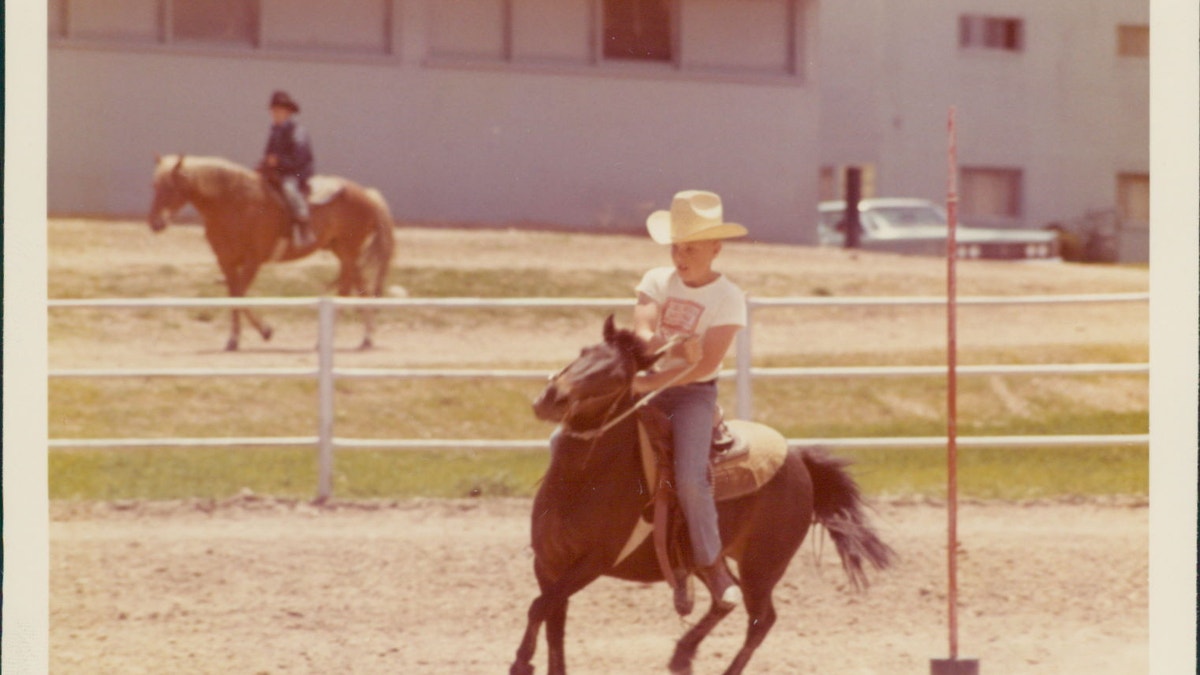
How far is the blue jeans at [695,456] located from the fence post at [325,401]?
5.42 metres

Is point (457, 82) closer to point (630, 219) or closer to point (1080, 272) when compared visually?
point (630, 219)

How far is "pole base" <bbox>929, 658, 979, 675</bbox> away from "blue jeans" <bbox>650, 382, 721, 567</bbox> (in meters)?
1.27

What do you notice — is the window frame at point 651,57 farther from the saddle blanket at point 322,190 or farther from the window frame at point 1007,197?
the window frame at point 1007,197

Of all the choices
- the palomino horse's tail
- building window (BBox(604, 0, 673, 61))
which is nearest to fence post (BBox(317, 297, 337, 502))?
the palomino horse's tail

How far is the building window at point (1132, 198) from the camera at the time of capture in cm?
3550

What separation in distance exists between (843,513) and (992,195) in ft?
96.9

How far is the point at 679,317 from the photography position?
6.73 metres

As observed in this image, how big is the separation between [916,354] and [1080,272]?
883 centimetres

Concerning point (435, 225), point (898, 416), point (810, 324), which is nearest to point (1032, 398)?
point (898, 416)

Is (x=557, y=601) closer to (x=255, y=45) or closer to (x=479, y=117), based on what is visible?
(x=479, y=117)

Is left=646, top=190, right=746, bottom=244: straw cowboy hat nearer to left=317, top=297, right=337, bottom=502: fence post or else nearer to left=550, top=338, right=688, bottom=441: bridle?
left=550, top=338, right=688, bottom=441: bridle

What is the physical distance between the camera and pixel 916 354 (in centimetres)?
1834

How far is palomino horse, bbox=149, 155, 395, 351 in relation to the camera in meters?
17.7

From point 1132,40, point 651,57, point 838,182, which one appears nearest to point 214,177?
point 651,57
